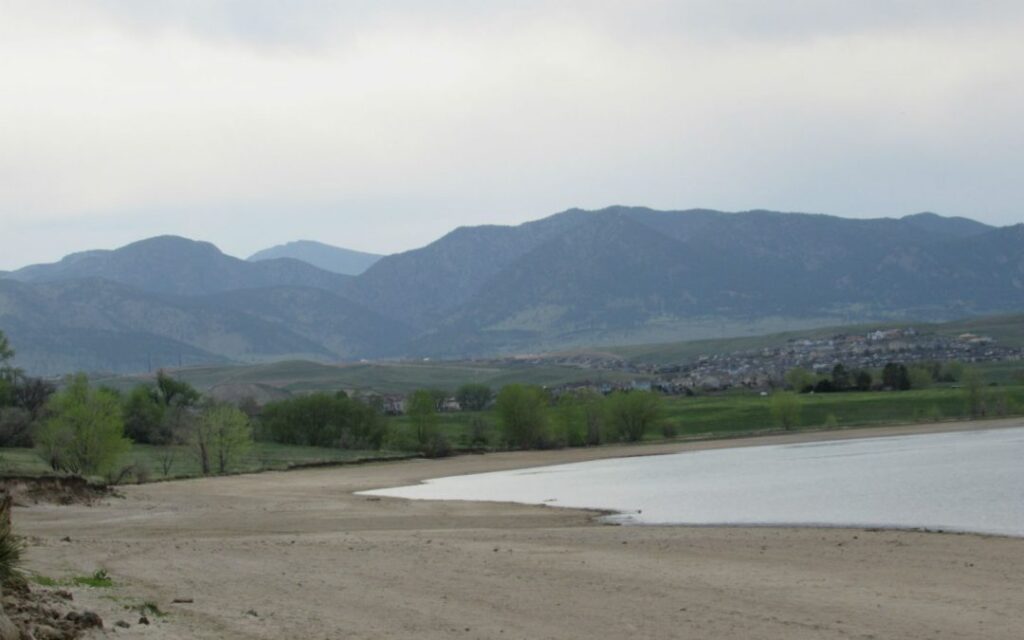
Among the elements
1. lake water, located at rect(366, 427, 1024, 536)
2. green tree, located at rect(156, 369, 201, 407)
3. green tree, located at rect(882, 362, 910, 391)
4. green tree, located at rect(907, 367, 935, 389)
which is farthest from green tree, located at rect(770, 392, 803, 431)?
green tree, located at rect(156, 369, 201, 407)

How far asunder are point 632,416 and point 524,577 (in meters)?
81.0

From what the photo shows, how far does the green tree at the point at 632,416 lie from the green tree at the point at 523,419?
261 inches

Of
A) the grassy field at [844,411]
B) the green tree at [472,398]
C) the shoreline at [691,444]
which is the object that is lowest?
the shoreline at [691,444]

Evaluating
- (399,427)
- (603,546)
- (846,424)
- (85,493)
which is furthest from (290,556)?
(846,424)

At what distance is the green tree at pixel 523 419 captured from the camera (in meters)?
98.7

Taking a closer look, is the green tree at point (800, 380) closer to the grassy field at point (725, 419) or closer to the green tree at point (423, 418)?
the grassy field at point (725, 419)

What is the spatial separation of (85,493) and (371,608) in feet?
84.6

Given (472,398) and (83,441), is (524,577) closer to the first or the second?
(83,441)

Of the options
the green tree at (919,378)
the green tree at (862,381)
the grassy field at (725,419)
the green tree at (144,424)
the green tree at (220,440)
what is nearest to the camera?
the green tree at (220,440)

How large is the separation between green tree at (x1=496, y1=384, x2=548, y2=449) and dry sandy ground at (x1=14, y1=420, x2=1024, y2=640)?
6048 cm

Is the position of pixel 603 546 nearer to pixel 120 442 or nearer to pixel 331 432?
pixel 120 442

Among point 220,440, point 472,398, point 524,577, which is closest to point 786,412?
point 472,398

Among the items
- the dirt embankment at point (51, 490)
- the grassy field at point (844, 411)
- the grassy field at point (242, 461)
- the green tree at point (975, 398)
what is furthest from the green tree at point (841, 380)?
the dirt embankment at point (51, 490)

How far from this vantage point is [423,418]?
96.4 meters
